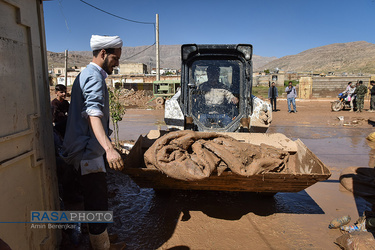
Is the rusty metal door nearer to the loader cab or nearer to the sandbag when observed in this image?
the loader cab

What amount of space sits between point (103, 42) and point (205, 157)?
56.2 inches

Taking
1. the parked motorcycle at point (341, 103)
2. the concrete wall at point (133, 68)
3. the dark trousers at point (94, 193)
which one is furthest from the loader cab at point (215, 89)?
the concrete wall at point (133, 68)

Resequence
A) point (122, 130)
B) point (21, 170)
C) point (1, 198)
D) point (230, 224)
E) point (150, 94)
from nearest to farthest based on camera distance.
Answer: point (1, 198) < point (21, 170) < point (230, 224) < point (122, 130) < point (150, 94)

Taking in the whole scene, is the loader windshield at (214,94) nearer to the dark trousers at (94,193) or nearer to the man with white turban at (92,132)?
the man with white turban at (92,132)

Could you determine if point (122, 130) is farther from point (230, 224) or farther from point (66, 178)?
point (230, 224)

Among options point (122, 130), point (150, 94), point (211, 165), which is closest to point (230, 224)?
point (211, 165)

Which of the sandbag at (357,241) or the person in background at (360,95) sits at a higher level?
the person in background at (360,95)

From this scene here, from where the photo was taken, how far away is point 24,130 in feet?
6.40

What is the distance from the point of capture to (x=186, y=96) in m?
4.57

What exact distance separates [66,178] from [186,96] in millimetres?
2389

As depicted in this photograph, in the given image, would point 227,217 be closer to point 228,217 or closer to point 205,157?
point 228,217

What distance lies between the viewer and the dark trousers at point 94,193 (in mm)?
2156

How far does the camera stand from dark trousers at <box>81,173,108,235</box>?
7.07 feet

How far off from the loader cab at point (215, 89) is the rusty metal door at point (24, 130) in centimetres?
254
